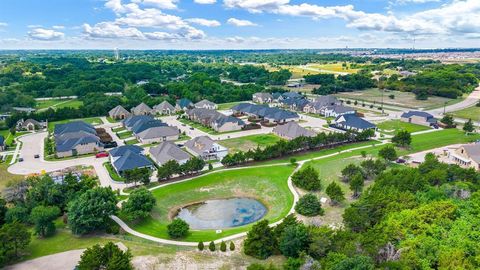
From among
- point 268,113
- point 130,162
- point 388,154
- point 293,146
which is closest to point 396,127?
point 388,154

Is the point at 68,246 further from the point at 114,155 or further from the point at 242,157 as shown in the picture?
the point at 242,157

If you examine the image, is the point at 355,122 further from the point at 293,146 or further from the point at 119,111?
the point at 119,111

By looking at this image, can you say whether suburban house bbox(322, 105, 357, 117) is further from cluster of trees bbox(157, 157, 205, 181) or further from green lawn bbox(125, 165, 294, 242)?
cluster of trees bbox(157, 157, 205, 181)

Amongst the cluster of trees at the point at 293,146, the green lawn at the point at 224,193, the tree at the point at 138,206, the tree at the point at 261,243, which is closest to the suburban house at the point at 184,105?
the cluster of trees at the point at 293,146

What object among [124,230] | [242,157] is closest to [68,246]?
[124,230]

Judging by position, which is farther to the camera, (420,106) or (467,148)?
(420,106)

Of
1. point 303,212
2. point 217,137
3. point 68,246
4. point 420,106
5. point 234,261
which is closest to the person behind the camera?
point 234,261

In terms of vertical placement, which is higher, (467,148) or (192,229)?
(467,148)
